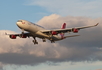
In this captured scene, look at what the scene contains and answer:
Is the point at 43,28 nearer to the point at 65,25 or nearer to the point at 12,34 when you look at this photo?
the point at 12,34

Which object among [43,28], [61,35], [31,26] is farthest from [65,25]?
[31,26]

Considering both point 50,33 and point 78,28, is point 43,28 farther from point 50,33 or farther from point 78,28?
point 78,28

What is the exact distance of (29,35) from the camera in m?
135

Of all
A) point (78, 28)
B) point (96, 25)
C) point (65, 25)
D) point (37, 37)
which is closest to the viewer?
point (96, 25)

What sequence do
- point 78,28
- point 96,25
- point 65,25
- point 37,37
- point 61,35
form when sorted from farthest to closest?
point 65,25, point 61,35, point 37,37, point 78,28, point 96,25

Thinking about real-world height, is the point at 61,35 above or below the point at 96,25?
below

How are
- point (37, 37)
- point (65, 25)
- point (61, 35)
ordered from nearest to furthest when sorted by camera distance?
1. point (37, 37)
2. point (61, 35)
3. point (65, 25)

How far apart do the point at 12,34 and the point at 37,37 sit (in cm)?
1395

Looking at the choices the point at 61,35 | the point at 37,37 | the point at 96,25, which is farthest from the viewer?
the point at 61,35

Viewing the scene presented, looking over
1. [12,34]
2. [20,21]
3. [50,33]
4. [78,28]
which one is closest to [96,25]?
[78,28]

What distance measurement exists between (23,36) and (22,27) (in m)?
14.3

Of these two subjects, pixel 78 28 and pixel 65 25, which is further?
pixel 65 25

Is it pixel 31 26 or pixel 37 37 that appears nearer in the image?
pixel 31 26

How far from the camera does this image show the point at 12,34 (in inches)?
5566
